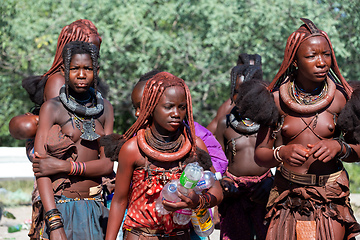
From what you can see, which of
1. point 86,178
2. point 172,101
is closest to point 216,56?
point 86,178

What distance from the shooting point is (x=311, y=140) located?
5.04 metres

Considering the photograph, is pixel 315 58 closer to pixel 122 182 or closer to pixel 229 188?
pixel 122 182

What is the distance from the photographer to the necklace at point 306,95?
5.03 meters

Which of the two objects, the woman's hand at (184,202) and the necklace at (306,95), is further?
the necklace at (306,95)

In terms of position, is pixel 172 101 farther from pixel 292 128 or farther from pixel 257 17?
pixel 257 17

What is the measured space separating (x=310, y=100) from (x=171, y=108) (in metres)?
1.44

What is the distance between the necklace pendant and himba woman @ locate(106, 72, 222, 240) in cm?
97

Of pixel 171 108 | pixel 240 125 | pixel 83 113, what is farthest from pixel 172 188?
pixel 240 125

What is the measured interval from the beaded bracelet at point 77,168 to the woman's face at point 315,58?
2124mm

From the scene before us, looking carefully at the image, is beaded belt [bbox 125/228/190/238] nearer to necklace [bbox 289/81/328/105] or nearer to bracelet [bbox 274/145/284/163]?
bracelet [bbox 274/145/284/163]

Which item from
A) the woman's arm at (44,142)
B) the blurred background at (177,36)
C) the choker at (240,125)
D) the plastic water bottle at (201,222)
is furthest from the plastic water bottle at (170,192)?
the blurred background at (177,36)

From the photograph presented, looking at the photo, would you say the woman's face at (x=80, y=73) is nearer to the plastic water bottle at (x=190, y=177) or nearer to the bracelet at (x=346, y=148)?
the plastic water bottle at (x=190, y=177)

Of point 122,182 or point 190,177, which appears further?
point 122,182

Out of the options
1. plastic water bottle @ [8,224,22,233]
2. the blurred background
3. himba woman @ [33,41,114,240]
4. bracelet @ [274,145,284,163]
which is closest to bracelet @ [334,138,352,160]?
bracelet @ [274,145,284,163]
